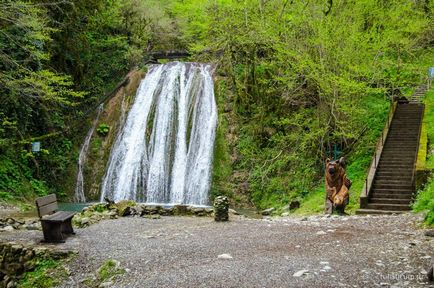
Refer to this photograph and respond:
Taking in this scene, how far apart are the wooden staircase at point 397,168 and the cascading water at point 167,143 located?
22.8ft

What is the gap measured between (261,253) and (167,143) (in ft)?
44.5

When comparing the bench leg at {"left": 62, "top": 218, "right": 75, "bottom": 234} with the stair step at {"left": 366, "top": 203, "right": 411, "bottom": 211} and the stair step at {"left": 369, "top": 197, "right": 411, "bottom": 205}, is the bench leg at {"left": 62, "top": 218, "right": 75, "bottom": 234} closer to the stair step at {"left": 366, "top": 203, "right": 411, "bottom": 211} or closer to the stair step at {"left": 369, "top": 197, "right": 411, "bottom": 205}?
the stair step at {"left": 366, "top": 203, "right": 411, "bottom": 211}

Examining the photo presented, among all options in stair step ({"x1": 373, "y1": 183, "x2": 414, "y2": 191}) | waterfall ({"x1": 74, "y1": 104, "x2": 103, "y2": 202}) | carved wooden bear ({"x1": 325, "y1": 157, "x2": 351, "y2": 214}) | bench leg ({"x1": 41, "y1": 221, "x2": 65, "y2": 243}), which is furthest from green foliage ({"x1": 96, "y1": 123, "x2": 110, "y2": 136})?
bench leg ({"x1": 41, "y1": 221, "x2": 65, "y2": 243})

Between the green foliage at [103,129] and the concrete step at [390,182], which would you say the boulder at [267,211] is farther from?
the green foliage at [103,129]

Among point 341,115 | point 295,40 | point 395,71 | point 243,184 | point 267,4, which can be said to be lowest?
point 243,184

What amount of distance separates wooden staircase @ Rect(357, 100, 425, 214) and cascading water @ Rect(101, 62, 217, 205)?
695cm

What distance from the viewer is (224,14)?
56.6ft

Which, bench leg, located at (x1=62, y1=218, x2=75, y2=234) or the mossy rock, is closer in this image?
bench leg, located at (x1=62, y1=218, x2=75, y2=234)

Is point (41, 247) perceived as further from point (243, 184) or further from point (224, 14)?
point (224, 14)

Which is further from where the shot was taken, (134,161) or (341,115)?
(134,161)

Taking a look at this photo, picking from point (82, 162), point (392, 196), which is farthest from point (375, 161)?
point (82, 162)

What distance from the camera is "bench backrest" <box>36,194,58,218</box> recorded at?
808 centimetres

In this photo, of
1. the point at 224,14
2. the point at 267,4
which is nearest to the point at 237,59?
the point at 224,14

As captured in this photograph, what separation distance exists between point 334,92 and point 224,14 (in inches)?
228
